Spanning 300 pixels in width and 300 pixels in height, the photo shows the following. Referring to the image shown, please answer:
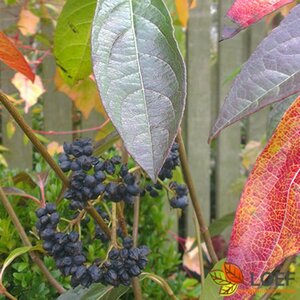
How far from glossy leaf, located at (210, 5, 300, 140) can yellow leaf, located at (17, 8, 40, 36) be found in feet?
5.04

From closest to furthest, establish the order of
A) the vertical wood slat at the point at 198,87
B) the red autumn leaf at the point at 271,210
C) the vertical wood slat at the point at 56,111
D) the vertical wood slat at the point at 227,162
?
the red autumn leaf at the point at 271,210 → the vertical wood slat at the point at 56,111 → the vertical wood slat at the point at 198,87 → the vertical wood slat at the point at 227,162

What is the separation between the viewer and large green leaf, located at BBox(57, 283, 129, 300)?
0.74m

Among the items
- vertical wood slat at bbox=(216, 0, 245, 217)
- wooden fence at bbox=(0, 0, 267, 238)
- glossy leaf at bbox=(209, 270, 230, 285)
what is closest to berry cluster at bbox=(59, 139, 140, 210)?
glossy leaf at bbox=(209, 270, 230, 285)

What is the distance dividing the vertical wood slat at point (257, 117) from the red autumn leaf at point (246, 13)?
2429mm

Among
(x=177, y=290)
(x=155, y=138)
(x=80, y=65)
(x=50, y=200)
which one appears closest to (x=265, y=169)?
(x=155, y=138)

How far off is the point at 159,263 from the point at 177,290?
0.06 meters

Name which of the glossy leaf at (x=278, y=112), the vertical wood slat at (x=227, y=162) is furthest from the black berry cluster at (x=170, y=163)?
the vertical wood slat at (x=227, y=162)

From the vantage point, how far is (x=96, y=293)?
30.4 inches

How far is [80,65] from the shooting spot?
2.48 feet

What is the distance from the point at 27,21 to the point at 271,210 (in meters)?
1.64

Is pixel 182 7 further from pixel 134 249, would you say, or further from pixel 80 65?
pixel 134 249

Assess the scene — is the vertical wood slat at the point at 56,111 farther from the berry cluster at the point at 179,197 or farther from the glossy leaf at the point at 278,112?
the glossy leaf at the point at 278,112

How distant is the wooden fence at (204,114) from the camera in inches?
104

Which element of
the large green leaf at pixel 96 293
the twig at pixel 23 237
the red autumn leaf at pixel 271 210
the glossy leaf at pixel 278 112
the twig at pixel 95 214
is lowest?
the large green leaf at pixel 96 293
